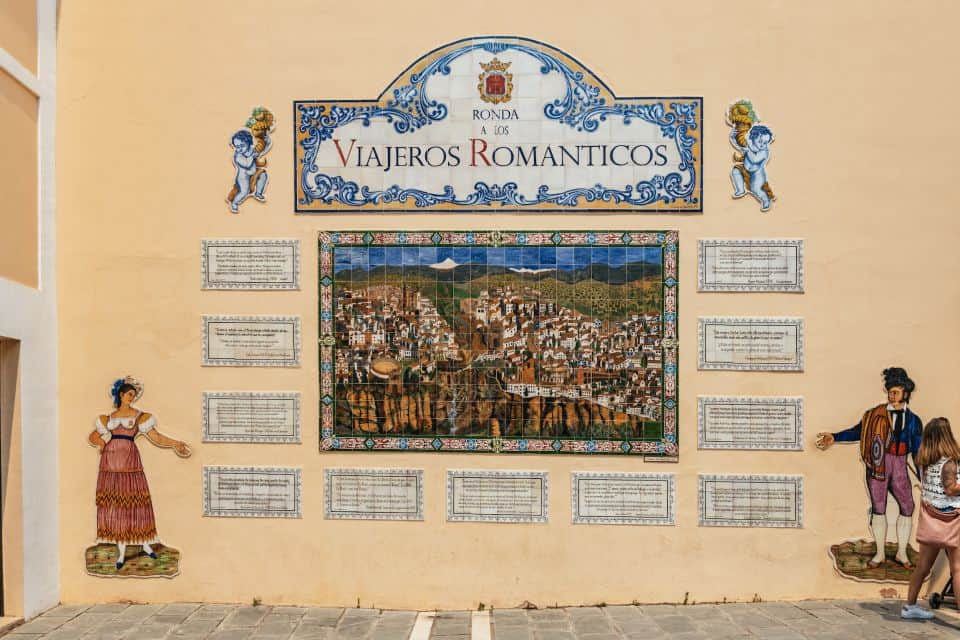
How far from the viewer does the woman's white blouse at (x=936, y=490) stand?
604 centimetres

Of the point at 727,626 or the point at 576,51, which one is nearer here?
the point at 727,626

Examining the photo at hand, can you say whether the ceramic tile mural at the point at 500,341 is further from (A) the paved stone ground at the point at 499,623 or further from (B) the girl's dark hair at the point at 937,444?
(B) the girl's dark hair at the point at 937,444

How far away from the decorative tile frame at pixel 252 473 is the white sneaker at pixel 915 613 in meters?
4.41

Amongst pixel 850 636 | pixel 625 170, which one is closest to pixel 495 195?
pixel 625 170

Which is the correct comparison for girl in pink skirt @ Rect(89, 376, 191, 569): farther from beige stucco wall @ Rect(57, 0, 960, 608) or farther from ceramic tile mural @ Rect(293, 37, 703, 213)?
ceramic tile mural @ Rect(293, 37, 703, 213)

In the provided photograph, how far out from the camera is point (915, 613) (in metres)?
6.24

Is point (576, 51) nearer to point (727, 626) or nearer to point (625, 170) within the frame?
point (625, 170)

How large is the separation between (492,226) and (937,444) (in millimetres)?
3446

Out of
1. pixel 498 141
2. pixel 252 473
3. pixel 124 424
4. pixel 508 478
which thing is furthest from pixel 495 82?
pixel 124 424

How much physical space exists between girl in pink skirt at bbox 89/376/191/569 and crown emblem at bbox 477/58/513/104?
137 inches

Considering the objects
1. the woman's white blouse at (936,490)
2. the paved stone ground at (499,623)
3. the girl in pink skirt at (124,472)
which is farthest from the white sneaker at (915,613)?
the girl in pink skirt at (124,472)

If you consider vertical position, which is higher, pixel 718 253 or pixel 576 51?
pixel 576 51

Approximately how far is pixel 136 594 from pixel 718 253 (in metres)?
5.16

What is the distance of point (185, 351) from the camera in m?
6.99
